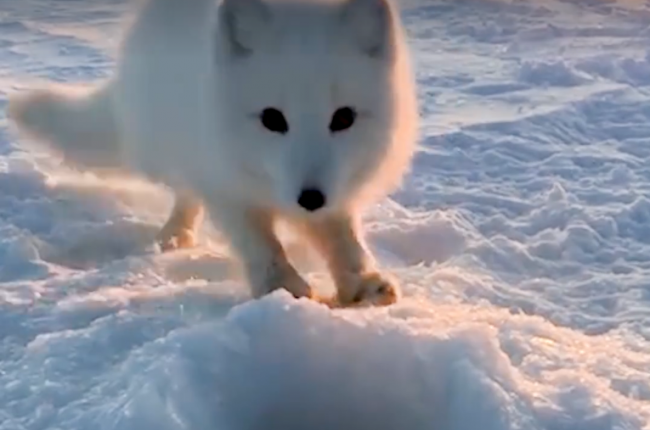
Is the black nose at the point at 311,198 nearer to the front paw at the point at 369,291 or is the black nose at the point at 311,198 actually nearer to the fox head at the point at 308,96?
the fox head at the point at 308,96

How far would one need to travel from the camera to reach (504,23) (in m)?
6.09

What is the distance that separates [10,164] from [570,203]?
67.8 inches

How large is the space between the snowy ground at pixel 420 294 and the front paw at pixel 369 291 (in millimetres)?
59

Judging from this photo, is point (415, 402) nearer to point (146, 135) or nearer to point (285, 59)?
point (285, 59)

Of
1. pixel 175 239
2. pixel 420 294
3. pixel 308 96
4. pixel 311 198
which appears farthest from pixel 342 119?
pixel 175 239

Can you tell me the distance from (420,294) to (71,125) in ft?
4.05

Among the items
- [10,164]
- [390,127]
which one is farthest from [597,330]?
[10,164]

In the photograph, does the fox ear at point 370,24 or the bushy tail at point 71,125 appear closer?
the fox ear at point 370,24

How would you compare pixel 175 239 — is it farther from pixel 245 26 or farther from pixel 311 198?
pixel 311 198

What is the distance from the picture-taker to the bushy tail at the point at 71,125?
3.15 metres

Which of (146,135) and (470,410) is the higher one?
(470,410)

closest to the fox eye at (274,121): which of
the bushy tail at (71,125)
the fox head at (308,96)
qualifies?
the fox head at (308,96)

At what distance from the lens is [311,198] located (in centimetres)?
205

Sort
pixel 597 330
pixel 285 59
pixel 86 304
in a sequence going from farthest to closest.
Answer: pixel 597 330 → pixel 86 304 → pixel 285 59
